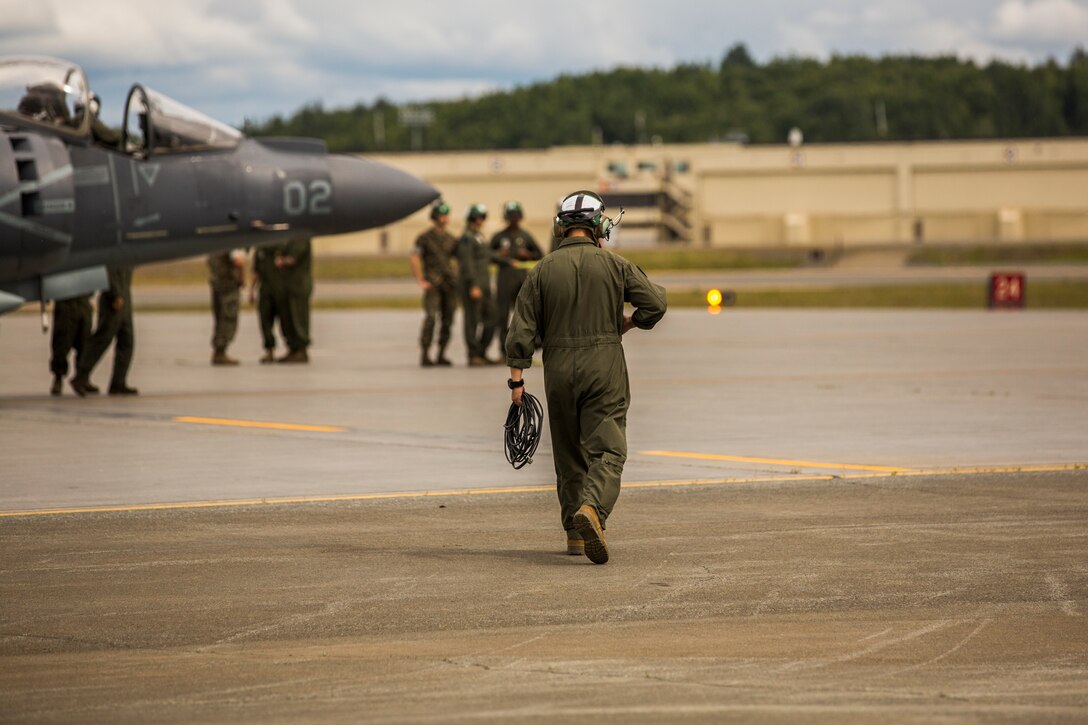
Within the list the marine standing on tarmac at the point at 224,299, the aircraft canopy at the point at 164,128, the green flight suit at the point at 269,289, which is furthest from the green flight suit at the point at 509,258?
the aircraft canopy at the point at 164,128

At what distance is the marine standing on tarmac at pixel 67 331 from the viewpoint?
19.7m

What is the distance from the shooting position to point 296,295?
81.2ft

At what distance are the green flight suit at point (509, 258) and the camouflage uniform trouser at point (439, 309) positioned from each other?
93cm

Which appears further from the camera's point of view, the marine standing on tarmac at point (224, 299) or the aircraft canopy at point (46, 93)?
the marine standing on tarmac at point (224, 299)

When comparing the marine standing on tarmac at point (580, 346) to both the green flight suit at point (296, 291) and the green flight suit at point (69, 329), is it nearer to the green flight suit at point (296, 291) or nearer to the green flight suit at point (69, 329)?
the green flight suit at point (69, 329)

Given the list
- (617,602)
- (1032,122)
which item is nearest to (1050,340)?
(617,602)

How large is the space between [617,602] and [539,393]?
37.3 ft

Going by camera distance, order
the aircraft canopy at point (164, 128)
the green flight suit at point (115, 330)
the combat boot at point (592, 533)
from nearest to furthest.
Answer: the combat boot at point (592, 533), the aircraft canopy at point (164, 128), the green flight suit at point (115, 330)

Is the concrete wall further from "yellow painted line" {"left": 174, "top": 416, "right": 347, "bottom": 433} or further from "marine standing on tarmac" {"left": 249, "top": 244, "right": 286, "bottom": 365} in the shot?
"yellow painted line" {"left": 174, "top": 416, "right": 347, "bottom": 433}

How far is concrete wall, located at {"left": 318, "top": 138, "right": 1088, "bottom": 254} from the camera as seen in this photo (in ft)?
357

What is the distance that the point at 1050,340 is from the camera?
2795 centimetres

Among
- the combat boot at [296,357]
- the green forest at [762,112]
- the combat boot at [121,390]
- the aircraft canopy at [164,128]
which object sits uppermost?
the green forest at [762,112]

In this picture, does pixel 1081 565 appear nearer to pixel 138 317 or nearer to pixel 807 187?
pixel 138 317

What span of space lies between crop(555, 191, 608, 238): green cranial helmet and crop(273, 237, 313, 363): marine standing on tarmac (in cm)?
1515
